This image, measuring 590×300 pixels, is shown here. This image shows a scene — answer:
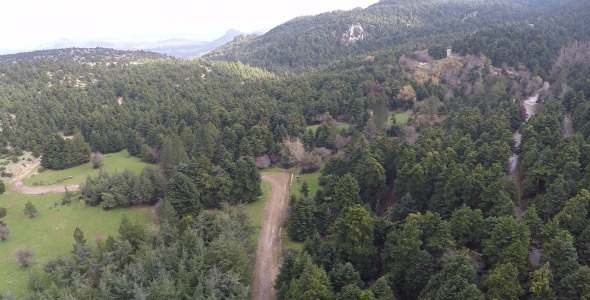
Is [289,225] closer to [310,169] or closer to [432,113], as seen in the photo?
[310,169]

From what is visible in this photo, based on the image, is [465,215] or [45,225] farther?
[45,225]

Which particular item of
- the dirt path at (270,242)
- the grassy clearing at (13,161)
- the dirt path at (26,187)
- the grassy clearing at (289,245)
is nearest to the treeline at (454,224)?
the grassy clearing at (289,245)

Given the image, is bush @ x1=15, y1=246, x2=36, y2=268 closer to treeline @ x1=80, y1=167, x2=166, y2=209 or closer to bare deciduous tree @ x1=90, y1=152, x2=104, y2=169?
treeline @ x1=80, y1=167, x2=166, y2=209

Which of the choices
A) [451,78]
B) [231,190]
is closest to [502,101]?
[451,78]

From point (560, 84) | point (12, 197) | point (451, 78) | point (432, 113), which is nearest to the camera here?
point (12, 197)

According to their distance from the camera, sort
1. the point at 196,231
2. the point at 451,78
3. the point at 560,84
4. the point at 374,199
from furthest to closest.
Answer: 1. the point at 451,78
2. the point at 560,84
3. the point at 374,199
4. the point at 196,231

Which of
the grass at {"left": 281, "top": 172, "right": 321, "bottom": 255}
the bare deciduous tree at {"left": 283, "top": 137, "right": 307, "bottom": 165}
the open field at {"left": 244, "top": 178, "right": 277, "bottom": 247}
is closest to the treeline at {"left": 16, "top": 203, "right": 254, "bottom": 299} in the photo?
the grass at {"left": 281, "top": 172, "right": 321, "bottom": 255}
